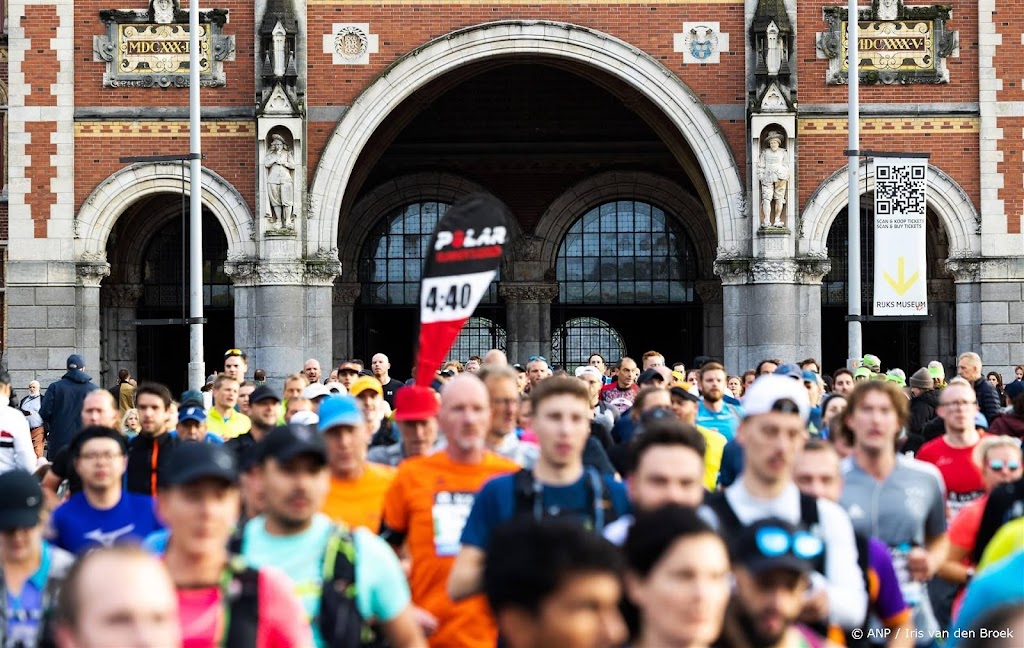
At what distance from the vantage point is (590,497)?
568 cm

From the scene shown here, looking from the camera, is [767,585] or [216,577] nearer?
[767,585]

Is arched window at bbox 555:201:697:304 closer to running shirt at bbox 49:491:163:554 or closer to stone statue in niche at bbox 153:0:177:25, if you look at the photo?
stone statue in niche at bbox 153:0:177:25

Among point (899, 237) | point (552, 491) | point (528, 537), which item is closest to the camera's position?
point (528, 537)

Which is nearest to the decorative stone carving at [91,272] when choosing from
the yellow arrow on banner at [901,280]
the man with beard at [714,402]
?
the yellow arrow on banner at [901,280]

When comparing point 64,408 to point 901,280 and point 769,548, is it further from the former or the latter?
point 769,548

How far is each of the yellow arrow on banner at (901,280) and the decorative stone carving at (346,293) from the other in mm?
10634

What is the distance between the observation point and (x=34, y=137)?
2416 centimetres

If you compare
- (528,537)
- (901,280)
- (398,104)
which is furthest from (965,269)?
(528,537)

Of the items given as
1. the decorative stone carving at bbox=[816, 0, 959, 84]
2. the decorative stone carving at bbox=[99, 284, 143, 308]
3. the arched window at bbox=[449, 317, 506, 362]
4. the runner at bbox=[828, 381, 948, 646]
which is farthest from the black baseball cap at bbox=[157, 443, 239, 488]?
the arched window at bbox=[449, 317, 506, 362]

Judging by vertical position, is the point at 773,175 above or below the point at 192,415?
above

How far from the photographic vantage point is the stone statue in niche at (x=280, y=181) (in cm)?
2377

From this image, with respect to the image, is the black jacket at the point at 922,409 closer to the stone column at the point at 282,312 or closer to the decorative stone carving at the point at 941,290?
the stone column at the point at 282,312

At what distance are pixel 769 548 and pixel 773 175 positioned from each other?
1988 cm

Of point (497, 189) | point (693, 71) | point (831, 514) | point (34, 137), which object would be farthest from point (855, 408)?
point (497, 189)
